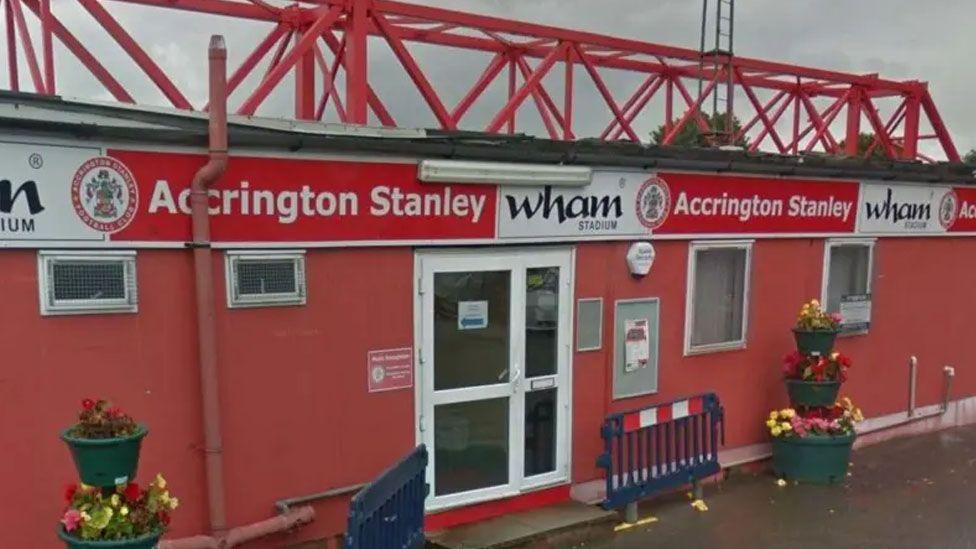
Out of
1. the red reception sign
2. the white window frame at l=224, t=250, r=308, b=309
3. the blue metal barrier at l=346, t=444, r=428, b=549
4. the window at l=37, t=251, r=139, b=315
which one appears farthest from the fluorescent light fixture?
the window at l=37, t=251, r=139, b=315

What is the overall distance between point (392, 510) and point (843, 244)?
6280 millimetres

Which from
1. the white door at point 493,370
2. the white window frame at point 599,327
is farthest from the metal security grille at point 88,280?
the white window frame at point 599,327

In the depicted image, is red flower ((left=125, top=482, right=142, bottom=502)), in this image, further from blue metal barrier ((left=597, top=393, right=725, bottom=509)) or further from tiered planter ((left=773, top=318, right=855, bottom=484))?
tiered planter ((left=773, top=318, right=855, bottom=484))

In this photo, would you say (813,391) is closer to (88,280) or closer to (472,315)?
(472,315)

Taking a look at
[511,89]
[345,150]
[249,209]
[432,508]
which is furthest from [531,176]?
[511,89]

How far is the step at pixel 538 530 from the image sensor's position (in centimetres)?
589

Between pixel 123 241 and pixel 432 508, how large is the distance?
294 cm

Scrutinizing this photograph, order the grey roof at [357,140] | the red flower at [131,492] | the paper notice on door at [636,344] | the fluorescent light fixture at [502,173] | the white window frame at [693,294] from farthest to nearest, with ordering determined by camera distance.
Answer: the white window frame at [693,294]
the paper notice on door at [636,344]
the fluorescent light fixture at [502,173]
the grey roof at [357,140]
the red flower at [131,492]

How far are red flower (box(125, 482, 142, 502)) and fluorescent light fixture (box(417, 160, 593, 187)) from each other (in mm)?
2785

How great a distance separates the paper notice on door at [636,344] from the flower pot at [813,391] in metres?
1.76

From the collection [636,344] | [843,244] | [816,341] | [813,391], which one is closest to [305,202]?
[636,344]

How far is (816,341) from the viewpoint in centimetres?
783

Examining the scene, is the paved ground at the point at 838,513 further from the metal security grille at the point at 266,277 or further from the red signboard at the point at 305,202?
the metal security grille at the point at 266,277

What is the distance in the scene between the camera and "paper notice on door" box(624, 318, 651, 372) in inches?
279
